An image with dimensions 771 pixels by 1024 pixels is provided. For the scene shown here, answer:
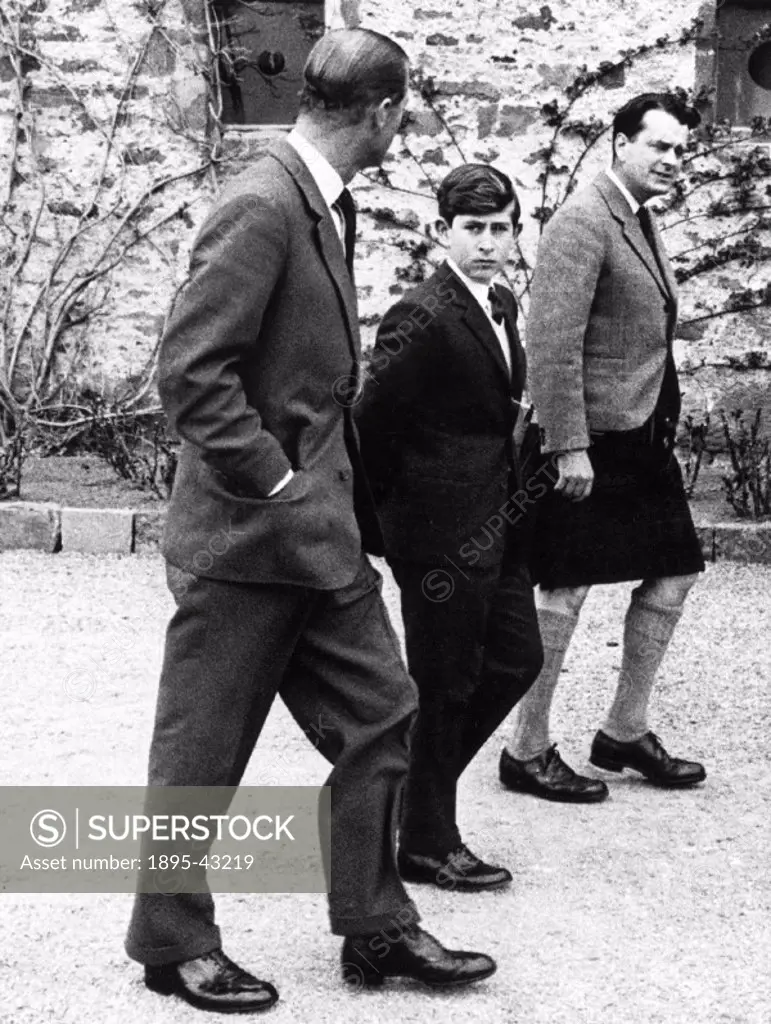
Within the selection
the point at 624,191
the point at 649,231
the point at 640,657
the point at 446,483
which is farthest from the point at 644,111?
the point at 640,657

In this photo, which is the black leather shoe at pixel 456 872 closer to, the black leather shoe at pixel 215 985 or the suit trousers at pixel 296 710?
the suit trousers at pixel 296 710

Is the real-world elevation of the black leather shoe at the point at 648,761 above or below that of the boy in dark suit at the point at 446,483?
below

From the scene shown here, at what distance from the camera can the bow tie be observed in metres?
3.86

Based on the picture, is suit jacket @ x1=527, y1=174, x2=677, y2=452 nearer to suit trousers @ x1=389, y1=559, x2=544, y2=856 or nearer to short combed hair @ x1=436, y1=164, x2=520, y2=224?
short combed hair @ x1=436, y1=164, x2=520, y2=224

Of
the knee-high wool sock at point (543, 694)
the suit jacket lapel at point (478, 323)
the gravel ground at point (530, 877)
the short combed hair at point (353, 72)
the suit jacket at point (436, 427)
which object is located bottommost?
the gravel ground at point (530, 877)

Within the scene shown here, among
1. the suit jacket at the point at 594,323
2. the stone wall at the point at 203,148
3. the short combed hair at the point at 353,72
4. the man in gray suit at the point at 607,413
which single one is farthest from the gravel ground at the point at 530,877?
the stone wall at the point at 203,148

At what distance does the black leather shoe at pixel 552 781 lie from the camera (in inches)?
170

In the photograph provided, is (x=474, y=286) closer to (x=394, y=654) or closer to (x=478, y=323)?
Result: (x=478, y=323)

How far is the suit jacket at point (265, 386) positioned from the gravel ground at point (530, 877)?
0.81 metres

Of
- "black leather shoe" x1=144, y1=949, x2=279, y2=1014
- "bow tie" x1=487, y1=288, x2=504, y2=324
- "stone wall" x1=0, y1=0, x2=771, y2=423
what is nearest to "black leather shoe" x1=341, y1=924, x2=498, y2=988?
"black leather shoe" x1=144, y1=949, x2=279, y2=1014

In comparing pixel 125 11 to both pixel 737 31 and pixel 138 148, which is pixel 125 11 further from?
pixel 737 31

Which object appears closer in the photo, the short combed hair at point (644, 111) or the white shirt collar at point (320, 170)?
the white shirt collar at point (320, 170)

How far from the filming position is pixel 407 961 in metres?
3.09

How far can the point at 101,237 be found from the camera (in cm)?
977
